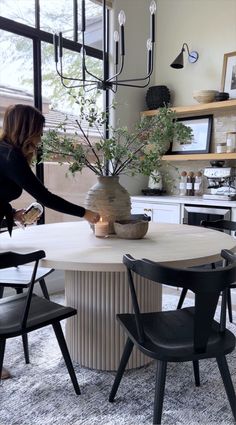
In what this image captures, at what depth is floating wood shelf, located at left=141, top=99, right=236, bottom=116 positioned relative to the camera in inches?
145

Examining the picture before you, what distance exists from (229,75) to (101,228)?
2.64 meters

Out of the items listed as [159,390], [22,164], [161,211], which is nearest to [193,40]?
[161,211]

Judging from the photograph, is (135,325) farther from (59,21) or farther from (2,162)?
(59,21)

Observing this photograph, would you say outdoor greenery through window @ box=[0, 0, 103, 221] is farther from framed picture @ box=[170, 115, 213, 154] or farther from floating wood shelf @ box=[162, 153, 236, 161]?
framed picture @ box=[170, 115, 213, 154]

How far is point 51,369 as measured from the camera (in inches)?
84.0

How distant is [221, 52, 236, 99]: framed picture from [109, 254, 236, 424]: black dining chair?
9.26 ft

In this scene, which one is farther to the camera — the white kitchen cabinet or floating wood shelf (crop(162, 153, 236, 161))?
the white kitchen cabinet

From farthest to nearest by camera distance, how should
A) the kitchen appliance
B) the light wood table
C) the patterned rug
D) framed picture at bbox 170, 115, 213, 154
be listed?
framed picture at bbox 170, 115, 213, 154 → the kitchen appliance → the light wood table → the patterned rug

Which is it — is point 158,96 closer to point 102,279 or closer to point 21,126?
point 21,126

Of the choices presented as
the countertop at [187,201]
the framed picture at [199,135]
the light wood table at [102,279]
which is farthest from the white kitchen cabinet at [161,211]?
the light wood table at [102,279]

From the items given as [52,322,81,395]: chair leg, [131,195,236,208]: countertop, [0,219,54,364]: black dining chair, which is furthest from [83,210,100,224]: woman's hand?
[131,195,236,208]: countertop

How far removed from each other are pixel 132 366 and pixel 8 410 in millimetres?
696

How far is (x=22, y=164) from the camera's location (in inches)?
72.0

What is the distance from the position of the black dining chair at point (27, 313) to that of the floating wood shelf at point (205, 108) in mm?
2714
